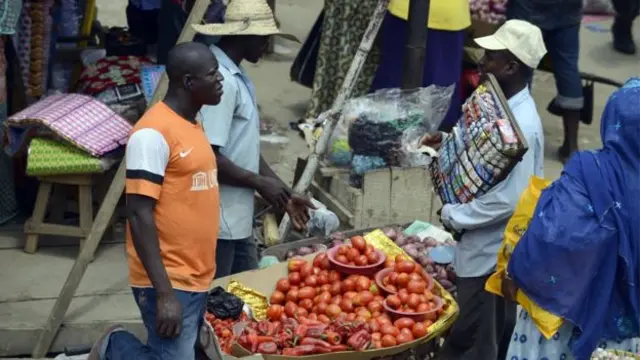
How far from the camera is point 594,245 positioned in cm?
417

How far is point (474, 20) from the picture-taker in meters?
8.71

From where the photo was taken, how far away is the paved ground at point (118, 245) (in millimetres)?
5973

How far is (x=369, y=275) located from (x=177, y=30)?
2556 millimetres

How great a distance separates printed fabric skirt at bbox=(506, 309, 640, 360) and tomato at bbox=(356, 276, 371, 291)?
914 millimetres

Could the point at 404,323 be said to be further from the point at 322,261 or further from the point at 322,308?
the point at 322,261

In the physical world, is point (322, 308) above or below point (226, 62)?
below

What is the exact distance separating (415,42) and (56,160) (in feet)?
7.60

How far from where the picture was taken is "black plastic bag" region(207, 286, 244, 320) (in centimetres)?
507

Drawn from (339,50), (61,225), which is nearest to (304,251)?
(61,225)

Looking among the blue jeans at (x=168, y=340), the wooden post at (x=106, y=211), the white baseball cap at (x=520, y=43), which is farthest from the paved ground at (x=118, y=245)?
the white baseball cap at (x=520, y=43)

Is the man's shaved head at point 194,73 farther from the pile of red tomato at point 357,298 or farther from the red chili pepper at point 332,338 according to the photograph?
the pile of red tomato at point 357,298

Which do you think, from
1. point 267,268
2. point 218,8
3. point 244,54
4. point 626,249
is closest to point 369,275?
point 267,268

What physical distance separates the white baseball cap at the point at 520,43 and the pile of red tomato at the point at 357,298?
3.65 ft

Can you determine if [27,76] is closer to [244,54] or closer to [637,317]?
[244,54]
